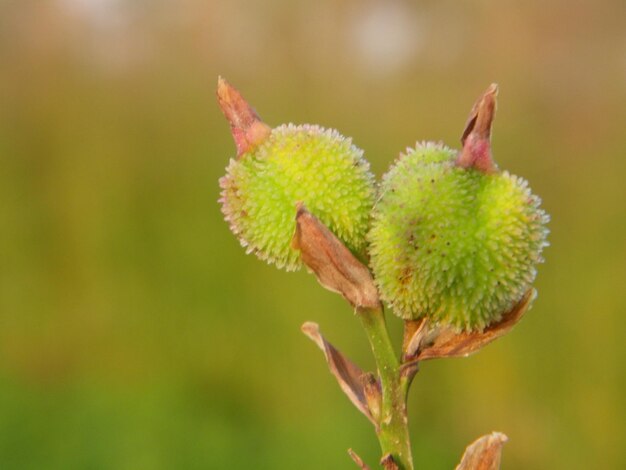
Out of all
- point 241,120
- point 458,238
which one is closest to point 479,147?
point 458,238

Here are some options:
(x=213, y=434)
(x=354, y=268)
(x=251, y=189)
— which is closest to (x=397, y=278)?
(x=354, y=268)

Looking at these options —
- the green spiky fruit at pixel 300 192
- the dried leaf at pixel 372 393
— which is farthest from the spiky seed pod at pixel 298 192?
the dried leaf at pixel 372 393

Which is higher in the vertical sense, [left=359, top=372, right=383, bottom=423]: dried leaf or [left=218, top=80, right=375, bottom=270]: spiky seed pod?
[left=218, top=80, right=375, bottom=270]: spiky seed pod

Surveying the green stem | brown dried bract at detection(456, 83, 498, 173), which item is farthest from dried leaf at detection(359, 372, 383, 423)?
brown dried bract at detection(456, 83, 498, 173)

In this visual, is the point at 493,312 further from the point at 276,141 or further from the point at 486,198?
the point at 276,141

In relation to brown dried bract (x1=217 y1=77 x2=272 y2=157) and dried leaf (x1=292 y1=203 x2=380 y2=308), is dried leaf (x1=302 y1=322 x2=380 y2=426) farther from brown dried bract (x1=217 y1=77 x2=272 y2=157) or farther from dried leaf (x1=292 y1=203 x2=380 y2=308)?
brown dried bract (x1=217 y1=77 x2=272 y2=157)

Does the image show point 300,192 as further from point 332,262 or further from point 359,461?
point 359,461

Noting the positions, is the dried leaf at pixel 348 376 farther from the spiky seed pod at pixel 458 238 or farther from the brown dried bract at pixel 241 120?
the brown dried bract at pixel 241 120
